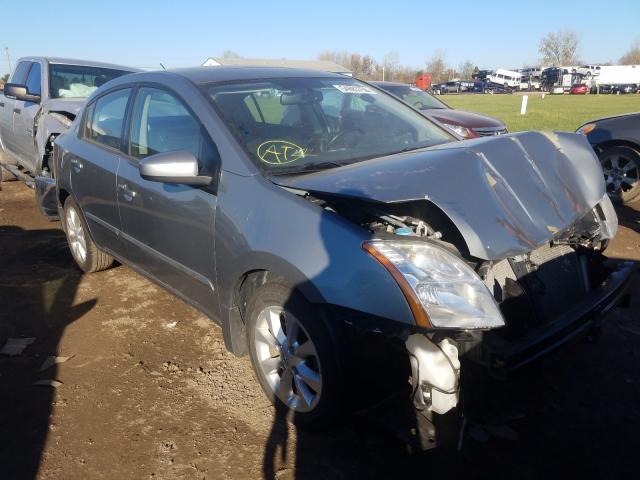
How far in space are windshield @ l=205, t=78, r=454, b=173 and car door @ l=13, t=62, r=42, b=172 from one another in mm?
5056

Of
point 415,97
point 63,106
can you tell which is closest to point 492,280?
point 63,106

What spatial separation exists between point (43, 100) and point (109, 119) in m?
3.64

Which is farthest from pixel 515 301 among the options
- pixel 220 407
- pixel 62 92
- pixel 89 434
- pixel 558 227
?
pixel 62 92

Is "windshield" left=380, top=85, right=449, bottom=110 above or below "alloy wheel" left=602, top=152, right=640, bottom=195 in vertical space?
above

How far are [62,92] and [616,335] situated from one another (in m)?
7.17

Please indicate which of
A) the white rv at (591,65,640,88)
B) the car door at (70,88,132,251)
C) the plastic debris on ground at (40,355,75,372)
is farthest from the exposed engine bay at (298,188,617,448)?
the white rv at (591,65,640,88)

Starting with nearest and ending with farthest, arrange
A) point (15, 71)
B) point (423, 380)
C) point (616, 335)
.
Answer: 1. point (423, 380)
2. point (616, 335)
3. point (15, 71)

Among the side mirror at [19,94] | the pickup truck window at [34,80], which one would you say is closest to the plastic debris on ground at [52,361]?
the side mirror at [19,94]

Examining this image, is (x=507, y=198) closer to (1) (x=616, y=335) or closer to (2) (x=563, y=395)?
(2) (x=563, y=395)

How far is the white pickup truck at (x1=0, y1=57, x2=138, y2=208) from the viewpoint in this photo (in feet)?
22.1

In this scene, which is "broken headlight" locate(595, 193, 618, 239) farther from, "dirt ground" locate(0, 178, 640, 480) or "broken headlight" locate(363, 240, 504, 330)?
"broken headlight" locate(363, 240, 504, 330)

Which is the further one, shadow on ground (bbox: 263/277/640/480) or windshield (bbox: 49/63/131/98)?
windshield (bbox: 49/63/131/98)

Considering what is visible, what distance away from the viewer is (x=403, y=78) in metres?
90.7

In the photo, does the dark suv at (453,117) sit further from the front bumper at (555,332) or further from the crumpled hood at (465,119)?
the front bumper at (555,332)
